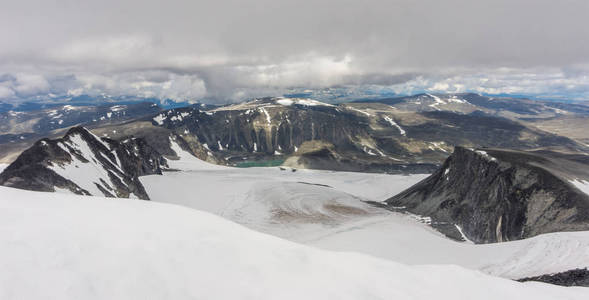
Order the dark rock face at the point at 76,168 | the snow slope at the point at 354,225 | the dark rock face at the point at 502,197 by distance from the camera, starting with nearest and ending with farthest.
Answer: the snow slope at the point at 354,225, the dark rock face at the point at 502,197, the dark rock face at the point at 76,168

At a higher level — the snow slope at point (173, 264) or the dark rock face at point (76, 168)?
the snow slope at point (173, 264)

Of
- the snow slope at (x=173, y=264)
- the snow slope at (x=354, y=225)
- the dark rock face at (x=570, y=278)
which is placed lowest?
the snow slope at (x=354, y=225)

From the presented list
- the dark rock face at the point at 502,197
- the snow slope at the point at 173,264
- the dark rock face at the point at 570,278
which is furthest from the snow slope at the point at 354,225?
the snow slope at the point at 173,264

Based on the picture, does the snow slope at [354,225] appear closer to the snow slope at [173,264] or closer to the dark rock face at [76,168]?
the dark rock face at [76,168]

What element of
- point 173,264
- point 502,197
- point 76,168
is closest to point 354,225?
point 502,197

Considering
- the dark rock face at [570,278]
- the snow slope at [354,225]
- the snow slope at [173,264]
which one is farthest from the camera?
the snow slope at [354,225]

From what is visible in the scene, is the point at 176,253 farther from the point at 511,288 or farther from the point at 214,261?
the point at 511,288

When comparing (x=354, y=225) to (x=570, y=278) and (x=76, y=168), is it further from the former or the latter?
(x=76, y=168)
